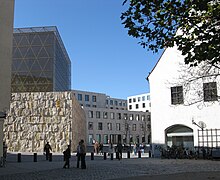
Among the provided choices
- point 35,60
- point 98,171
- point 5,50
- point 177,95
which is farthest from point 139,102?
point 98,171

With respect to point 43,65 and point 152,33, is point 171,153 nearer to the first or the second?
point 152,33

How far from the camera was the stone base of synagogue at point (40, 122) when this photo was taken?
39562mm

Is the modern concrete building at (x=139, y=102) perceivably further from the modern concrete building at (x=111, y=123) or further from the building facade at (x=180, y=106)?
the building facade at (x=180, y=106)

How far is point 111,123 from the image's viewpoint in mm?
84812

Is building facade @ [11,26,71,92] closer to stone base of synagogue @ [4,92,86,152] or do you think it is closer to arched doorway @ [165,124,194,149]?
stone base of synagogue @ [4,92,86,152]

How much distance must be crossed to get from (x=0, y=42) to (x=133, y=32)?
14.5 meters

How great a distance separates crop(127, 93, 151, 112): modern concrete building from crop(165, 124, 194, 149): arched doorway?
7738 centimetres

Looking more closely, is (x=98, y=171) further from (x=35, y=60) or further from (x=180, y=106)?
(x=35, y=60)

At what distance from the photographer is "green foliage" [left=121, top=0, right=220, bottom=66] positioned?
283 inches

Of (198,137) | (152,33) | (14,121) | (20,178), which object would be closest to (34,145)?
(14,121)

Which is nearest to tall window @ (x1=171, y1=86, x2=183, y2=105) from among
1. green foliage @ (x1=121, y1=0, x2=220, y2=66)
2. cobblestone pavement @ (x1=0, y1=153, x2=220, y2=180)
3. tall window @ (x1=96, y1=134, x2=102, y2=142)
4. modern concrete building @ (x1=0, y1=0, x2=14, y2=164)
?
cobblestone pavement @ (x1=0, y1=153, x2=220, y2=180)

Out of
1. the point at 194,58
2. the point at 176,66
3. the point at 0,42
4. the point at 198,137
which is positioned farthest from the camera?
the point at 176,66

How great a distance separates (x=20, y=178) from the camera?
12.1 m

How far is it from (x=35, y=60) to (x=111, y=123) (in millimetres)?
35038
